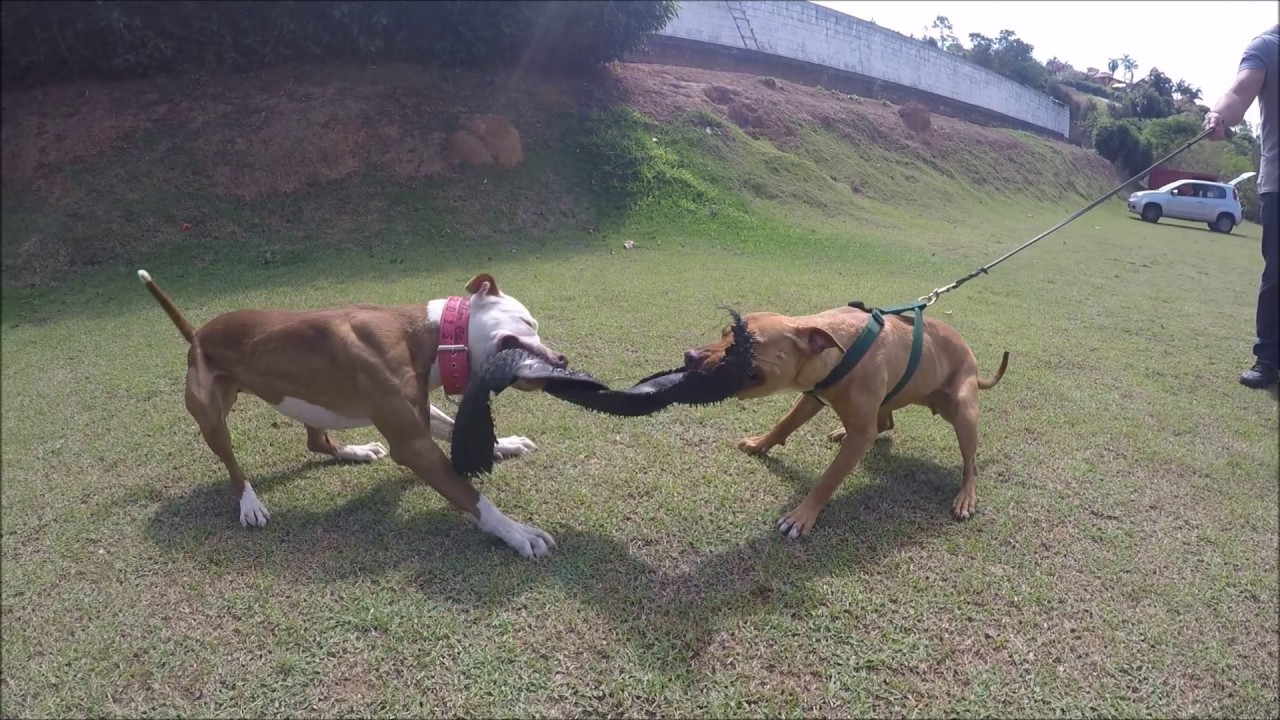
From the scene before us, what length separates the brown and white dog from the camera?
3217mm

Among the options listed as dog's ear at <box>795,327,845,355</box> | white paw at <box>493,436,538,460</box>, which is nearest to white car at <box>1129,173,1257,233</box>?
dog's ear at <box>795,327,845,355</box>

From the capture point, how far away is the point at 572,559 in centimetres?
307

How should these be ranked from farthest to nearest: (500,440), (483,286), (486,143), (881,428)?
(486,143) < (881,428) < (500,440) < (483,286)

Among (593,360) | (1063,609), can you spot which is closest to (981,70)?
(593,360)

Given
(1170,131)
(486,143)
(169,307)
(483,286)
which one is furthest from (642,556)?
(486,143)

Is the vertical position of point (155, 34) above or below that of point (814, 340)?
above

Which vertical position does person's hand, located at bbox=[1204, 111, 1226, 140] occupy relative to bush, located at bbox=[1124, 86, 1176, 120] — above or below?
below

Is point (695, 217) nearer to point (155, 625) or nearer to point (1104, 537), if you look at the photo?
point (1104, 537)

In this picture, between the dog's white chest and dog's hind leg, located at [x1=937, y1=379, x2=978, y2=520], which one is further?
dog's hind leg, located at [x1=937, y1=379, x2=978, y2=520]

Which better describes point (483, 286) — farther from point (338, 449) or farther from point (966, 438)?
point (966, 438)

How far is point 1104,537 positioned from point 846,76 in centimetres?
2736

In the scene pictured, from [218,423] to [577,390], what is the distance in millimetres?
1846

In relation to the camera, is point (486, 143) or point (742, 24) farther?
point (742, 24)

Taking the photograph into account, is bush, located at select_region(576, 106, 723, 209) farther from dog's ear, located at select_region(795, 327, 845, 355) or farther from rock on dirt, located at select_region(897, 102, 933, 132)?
rock on dirt, located at select_region(897, 102, 933, 132)
